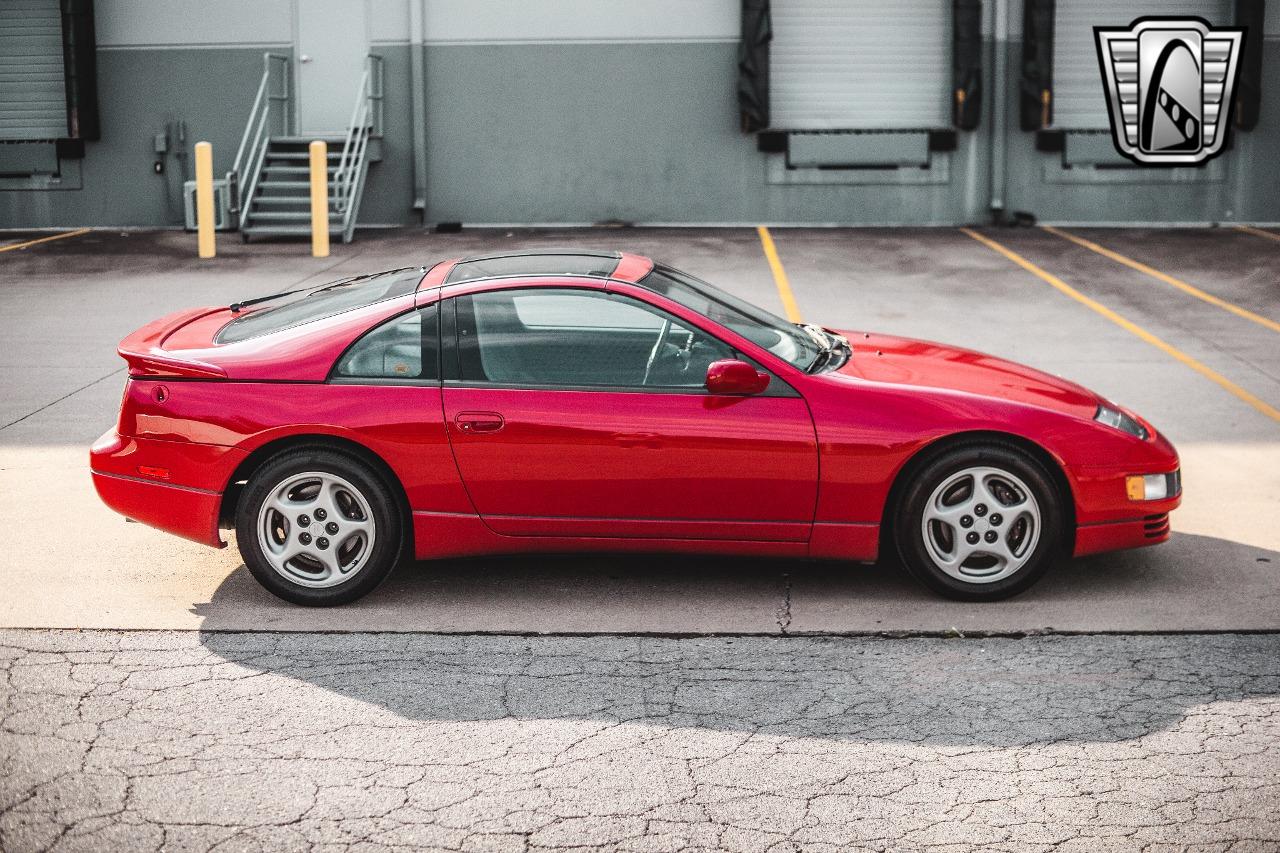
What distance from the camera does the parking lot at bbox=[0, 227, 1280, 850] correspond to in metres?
4.14

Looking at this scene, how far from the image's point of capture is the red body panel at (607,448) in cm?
576

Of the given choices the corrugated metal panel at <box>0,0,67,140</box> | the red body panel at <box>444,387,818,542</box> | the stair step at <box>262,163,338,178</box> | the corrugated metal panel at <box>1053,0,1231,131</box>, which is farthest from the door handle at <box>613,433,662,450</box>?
the corrugated metal panel at <box>0,0,67,140</box>

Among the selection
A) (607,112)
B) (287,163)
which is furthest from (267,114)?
(607,112)

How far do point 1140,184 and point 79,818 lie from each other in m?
19.9

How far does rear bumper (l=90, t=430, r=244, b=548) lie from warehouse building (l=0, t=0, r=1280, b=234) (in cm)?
1549

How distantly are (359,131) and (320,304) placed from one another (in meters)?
15.1

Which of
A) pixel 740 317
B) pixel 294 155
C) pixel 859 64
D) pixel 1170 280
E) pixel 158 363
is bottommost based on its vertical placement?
pixel 1170 280

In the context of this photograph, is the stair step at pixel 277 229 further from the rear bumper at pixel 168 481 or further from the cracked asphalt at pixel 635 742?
the cracked asphalt at pixel 635 742

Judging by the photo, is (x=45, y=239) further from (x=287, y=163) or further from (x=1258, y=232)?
(x=1258, y=232)

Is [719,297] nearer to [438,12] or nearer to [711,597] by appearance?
[711,597]

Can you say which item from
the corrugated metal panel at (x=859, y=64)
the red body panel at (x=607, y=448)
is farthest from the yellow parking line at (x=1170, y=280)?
the red body panel at (x=607, y=448)

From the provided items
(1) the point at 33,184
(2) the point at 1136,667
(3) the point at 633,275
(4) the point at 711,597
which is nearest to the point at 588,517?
(4) the point at 711,597

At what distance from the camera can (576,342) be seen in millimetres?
5965

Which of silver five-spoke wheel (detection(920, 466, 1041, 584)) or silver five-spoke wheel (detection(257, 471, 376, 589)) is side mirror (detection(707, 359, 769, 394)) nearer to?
silver five-spoke wheel (detection(920, 466, 1041, 584))
